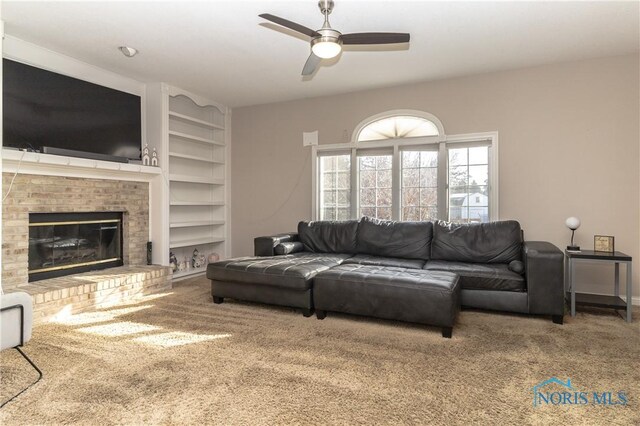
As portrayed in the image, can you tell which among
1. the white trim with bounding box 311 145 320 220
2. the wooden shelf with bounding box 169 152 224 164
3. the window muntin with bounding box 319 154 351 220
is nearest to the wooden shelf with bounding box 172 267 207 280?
the wooden shelf with bounding box 169 152 224 164

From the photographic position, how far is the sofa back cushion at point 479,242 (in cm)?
380

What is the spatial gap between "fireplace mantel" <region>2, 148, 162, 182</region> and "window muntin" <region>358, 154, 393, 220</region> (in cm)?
271

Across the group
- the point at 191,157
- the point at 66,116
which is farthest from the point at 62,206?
the point at 191,157

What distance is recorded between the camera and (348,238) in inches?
181

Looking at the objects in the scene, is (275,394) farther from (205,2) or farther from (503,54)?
(503,54)

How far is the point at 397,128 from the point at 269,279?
2.80m

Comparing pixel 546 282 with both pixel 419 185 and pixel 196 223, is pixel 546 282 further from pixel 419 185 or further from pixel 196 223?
pixel 196 223

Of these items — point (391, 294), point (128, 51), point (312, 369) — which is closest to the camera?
point (312, 369)

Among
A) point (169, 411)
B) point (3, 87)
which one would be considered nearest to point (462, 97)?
point (169, 411)

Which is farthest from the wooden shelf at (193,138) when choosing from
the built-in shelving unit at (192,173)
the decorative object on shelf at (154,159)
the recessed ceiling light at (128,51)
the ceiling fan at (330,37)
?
the ceiling fan at (330,37)

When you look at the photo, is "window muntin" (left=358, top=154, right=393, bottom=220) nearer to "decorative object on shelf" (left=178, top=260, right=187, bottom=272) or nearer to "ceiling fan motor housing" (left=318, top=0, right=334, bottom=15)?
"ceiling fan motor housing" (left=318, top=0, right=334, bottom=15)

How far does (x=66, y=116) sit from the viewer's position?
3807mm

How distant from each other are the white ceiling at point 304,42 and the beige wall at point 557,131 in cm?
22

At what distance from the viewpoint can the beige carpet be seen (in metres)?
1.77
